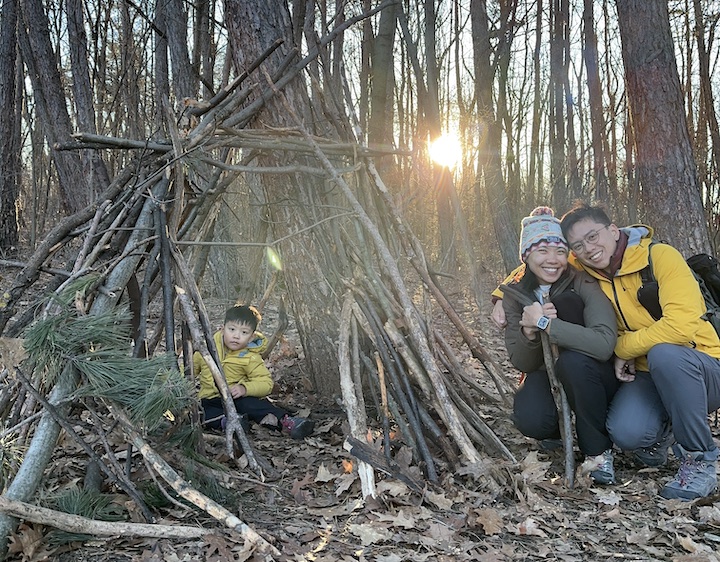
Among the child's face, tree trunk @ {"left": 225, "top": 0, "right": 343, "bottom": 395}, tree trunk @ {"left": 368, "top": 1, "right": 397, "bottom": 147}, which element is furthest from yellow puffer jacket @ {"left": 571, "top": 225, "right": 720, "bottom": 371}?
tree trunk @ {"left": 368, "top": 1, "right": 397, "bottom": 147}

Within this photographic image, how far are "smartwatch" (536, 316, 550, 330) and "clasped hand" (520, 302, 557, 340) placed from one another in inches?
0.6

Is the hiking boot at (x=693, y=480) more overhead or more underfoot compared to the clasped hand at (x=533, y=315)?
more underfoot

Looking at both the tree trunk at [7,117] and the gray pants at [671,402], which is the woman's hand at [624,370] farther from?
the tree trunk at [7,117]

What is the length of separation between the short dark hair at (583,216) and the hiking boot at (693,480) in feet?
3.82

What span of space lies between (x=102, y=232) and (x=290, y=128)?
1240mm

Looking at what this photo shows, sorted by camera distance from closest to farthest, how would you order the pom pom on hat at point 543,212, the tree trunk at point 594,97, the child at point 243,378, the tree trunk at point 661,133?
the pom pom on hat at point 543,212
the child at point 243,378
the tree trunk at point 661,133
the tree trunk at point 594,97

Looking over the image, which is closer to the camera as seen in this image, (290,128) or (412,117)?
(290,128)

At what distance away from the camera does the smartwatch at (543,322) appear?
2.94 meters

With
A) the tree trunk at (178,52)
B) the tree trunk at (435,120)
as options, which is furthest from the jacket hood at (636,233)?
the tree trunk at (435,120)

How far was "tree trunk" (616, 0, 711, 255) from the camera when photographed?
4582mm

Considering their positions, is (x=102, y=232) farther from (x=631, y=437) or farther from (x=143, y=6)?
(x=143, y=6)

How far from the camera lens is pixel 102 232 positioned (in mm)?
2949

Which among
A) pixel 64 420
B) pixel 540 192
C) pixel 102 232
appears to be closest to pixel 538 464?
pixel 64 420

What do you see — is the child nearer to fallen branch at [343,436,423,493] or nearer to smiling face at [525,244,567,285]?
fallen branch at [343,436,423,493]
